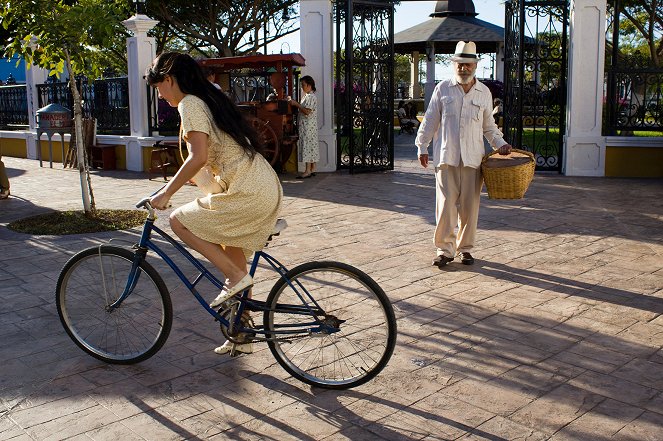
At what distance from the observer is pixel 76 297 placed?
4652 millimetres

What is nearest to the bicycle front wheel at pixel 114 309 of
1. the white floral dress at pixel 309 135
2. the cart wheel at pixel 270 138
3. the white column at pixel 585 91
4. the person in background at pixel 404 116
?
the cart wheel at pixel 270 138

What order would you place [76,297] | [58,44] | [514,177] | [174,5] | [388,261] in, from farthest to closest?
1. [174,5]
2. [58,44]
3. [388,261]
4. [514,177]
5. [76,297]

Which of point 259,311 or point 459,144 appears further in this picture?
point 459,144

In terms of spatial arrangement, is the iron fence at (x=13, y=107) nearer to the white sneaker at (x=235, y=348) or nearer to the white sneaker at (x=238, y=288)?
the white sneaker at (x=235, y=348)

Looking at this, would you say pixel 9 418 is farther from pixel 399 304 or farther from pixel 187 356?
pixel 399 304

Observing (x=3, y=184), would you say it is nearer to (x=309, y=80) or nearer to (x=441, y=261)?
(x=309, y=80)

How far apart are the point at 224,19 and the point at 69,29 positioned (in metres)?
18.9

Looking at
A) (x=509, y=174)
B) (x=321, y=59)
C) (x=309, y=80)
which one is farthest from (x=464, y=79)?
(x=321, y=59)

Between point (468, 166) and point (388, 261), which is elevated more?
point (468, 166)

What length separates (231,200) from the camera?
410cm

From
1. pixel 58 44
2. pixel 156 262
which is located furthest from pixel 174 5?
pixel 156 262

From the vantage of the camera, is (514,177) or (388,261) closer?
(514,177)

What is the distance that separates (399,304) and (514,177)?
1.50 m

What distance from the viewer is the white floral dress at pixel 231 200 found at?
409cm
